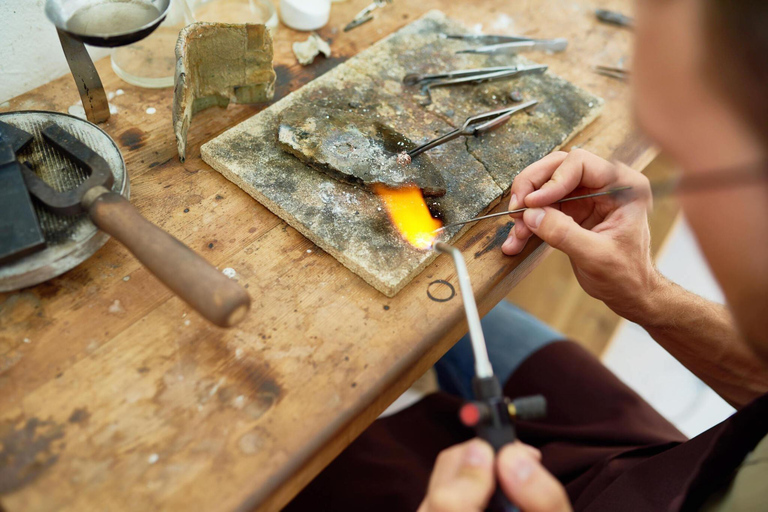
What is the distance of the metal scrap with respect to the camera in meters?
1.18

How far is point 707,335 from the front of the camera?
3.97 feet

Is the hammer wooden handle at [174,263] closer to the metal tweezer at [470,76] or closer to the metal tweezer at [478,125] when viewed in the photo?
the metal tweezer at [478,125]

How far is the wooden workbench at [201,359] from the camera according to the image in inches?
32.2

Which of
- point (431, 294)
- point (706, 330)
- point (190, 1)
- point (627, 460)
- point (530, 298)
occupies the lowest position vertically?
point (530, 298)

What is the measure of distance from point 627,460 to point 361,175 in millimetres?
841

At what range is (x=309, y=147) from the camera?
4.00ft

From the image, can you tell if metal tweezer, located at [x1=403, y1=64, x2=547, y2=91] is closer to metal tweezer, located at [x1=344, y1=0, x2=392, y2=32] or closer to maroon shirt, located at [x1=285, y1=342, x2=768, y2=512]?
metal tweezer, located at [x1=344, y1=0, x2=392, y2=32]

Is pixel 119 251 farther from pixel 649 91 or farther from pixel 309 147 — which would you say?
pixel 649 91

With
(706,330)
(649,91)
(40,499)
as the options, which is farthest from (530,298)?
(40,499)

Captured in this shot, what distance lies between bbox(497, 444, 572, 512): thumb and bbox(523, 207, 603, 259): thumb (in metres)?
0.50

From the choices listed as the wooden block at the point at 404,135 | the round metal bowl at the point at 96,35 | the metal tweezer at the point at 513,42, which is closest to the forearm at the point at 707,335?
the wooden block at the point at 404,135

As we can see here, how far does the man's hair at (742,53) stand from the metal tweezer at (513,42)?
1.08 metres

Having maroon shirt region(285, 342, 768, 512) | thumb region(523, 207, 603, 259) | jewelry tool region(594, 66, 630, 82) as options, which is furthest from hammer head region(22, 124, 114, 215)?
jewelry tool region(594, 66, 630, 82)

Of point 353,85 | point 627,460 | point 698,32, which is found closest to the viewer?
point 698,32
